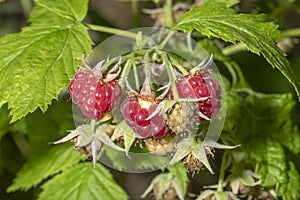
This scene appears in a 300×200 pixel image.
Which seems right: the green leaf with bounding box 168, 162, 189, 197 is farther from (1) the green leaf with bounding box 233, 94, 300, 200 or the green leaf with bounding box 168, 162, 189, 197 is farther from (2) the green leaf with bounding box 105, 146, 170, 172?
(1) the green leaf with bounding box 233, 94, 300, 200

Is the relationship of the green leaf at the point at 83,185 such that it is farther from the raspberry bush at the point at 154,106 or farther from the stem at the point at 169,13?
the stem at the point at 169,13

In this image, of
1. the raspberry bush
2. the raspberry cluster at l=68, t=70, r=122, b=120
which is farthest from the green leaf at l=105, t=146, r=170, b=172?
the raspberry cluster at l=68, t=70, r=122, b=120

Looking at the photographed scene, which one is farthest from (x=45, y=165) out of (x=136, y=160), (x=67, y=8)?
(x=67, y=8)

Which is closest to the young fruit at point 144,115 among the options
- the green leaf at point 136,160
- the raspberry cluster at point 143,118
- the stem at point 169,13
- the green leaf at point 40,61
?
the raspberry cluster at point 143,118

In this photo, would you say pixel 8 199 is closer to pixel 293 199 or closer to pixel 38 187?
pixel 38 187

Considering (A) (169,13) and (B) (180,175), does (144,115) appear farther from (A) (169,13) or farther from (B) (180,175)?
(A) (169,13)

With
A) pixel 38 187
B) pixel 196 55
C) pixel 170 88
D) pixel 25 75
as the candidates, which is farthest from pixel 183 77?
pixel 38 187
